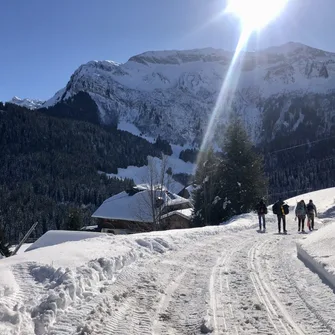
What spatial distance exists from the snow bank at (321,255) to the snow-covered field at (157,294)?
242 millimetres

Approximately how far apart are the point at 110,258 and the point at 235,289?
3401mm

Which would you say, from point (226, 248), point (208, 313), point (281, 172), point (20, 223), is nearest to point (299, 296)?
point (208, 313)

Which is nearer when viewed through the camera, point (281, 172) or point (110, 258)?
point (110, 258)

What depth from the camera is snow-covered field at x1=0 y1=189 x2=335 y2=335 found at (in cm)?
579

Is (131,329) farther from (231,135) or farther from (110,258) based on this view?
(231,135)

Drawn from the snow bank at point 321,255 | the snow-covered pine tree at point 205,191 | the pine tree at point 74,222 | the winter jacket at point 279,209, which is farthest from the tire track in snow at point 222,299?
the pine tree at point 74,222

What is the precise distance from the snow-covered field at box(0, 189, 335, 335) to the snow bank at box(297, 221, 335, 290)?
9.5 inches

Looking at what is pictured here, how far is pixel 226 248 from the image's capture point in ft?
43.1

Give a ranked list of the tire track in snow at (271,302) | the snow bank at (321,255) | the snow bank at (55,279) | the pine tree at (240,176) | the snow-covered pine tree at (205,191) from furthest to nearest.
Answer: the snow-covered pine tree at (205,191) → the pine tree at (240,176) → the snow bank at (321,255) → the snow bank at (55,279) → the tire track in snow at (271,302)

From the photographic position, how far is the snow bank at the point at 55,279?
5.88m

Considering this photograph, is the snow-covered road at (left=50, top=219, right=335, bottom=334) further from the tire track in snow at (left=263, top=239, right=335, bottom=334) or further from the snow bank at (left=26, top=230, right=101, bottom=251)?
the snow bank at (left=26, top=230, right=101, bottom=251)

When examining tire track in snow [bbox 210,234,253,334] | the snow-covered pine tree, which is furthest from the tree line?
tire track in snow [bbox 210,234,253,334]

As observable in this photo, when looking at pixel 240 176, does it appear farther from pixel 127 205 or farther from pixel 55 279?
pixel 127 205

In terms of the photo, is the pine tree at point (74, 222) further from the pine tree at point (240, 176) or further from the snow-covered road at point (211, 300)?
the snow-covered road at point (211, 300)
